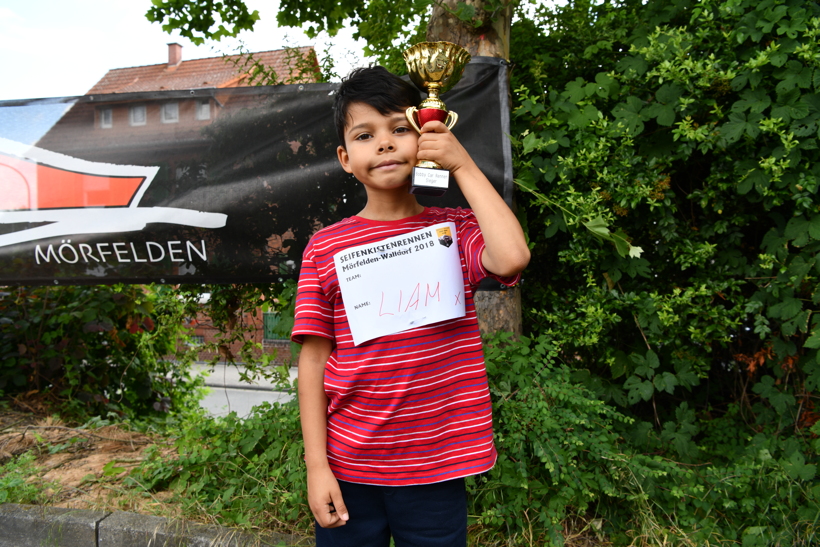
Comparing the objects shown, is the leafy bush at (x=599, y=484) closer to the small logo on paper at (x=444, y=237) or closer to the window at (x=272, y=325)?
the window at (x=272, y=325)

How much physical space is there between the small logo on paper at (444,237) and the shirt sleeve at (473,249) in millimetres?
54

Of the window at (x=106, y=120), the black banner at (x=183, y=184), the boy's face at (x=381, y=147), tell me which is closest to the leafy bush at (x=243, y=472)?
the black banner at (x=183, y=184)

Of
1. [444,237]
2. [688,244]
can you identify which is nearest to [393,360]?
[444,237]

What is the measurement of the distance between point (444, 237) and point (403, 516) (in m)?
0.73

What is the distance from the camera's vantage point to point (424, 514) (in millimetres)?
1395

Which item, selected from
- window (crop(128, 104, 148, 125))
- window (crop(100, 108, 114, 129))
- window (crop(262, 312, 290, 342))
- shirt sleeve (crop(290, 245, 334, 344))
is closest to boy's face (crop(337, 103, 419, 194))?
shirt sleeve (crop(290, 245, 334, 344))

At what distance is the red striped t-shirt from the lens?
139cm

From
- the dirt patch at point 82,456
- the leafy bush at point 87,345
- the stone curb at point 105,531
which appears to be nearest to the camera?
the stone curb at point 105,531

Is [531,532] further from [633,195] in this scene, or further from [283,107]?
[283,107]

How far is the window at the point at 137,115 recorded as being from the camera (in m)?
3.21

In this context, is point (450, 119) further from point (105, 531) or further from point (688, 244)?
point (105, 531)

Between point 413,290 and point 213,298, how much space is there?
252 centimetres

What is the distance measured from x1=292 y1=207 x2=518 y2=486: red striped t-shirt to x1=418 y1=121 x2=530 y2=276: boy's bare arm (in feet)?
0.35

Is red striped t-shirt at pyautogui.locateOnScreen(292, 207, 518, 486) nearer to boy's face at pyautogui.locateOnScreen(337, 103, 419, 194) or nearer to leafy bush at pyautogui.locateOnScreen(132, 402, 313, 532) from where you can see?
boy's face at pyautogui.locateOnScreen(337, 103, 419, 194)
